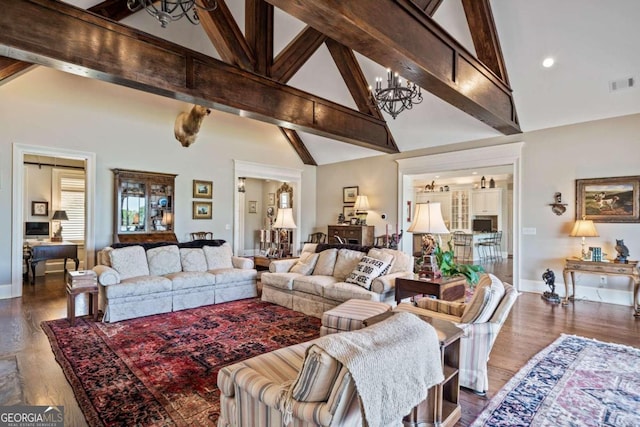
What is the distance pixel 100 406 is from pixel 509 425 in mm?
2700

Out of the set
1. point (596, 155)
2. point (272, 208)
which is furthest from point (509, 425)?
point (272, 208)

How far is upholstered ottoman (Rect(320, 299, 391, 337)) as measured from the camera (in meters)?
2.98

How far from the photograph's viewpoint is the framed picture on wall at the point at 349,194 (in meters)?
9.02

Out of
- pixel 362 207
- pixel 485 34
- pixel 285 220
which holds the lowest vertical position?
pixel 285 220

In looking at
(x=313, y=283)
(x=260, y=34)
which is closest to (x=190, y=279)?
(x=313, y=283)

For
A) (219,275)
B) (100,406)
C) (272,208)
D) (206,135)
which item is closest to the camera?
(100,406)

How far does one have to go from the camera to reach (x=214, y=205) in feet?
26.3

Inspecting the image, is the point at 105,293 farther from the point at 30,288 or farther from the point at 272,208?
the point at 272,208

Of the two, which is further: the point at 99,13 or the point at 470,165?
the point at 470,165

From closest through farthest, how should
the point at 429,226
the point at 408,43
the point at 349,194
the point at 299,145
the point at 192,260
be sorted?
the point at 408,43 → the point at 429,226 → the point at 192,260 → the point at 349,194 → the point at 299,145

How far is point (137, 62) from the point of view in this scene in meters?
3.64

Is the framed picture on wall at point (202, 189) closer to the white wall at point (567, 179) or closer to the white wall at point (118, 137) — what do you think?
the white wall at point (118, 137)

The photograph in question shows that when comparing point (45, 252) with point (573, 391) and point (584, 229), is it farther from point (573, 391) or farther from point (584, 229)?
point (584, 229)

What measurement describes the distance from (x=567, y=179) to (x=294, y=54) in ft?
16.1
